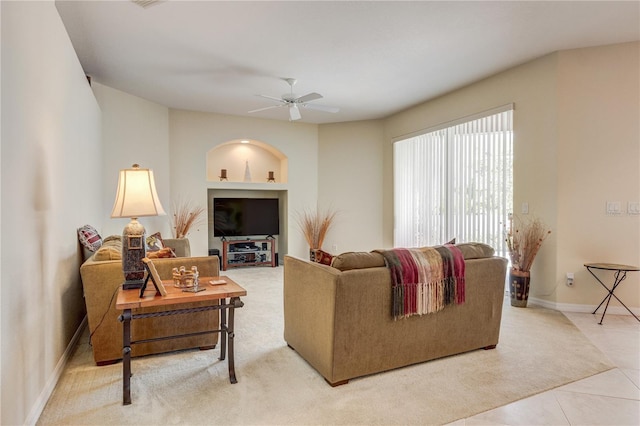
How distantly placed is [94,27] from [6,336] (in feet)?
9.80

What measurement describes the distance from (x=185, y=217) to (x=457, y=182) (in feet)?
14.9

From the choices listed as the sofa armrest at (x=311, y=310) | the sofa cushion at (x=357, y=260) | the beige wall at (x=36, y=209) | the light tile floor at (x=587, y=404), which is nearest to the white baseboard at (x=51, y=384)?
the beige wall at (x=36, y=209)

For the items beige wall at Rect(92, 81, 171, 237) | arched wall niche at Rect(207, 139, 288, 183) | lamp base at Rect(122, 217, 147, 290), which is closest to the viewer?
lamp base at Rect(122, 217, 147, 290)

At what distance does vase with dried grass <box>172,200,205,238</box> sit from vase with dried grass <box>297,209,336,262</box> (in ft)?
6.42

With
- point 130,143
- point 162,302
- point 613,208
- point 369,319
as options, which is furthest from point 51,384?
point 613,208

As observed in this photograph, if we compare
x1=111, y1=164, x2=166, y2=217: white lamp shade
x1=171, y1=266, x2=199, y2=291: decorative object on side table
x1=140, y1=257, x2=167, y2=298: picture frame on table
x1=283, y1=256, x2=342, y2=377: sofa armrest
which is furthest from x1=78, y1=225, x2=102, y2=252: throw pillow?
x1=283, y1=256, x2=342, y2=377: sofa armrest

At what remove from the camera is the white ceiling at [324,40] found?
315cm

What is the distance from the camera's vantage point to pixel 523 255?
4160mm

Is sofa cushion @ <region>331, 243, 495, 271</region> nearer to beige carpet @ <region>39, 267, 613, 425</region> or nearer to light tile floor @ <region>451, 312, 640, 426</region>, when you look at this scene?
beige carpet @ <region>39, 267, 613, 425</region>

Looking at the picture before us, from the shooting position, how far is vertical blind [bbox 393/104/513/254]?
4.75 m

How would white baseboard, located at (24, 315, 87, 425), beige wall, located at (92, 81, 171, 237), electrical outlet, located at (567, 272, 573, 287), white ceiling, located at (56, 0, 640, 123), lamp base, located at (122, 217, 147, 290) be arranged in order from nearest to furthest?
white baseboard, located at (24, 315, 87, 425), lamp base, located at (122, 217, 147, 290), white ceiling, located at (56, 0, 640, 123), electrical outlet, located at (567, 272, 573, 287), beige wall, located at (92, 81, 171, 237)

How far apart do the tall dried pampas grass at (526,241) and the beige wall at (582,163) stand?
10cm

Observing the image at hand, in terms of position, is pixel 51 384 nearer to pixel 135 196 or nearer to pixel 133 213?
pixel 133 213

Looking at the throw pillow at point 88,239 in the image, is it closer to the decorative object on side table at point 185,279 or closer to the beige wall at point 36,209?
the beige wall at point 36,209
